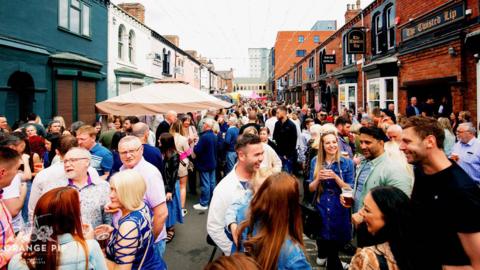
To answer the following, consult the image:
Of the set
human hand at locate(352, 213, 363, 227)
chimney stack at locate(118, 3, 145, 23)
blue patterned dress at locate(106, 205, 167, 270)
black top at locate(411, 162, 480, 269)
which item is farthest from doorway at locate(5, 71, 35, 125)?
chimney stack at locate(118, 3, 145, 23)

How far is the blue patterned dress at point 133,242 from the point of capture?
2.45 m

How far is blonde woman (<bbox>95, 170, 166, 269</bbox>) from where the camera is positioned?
8.07 feet

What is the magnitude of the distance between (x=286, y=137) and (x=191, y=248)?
3.94 metres

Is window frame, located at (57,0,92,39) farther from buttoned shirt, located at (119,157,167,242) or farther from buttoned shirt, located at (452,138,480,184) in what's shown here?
buttoned shirt, located at (452,138,480,184)

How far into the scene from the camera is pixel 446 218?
2.22 m

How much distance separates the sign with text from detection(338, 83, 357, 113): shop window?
6372 millimetres

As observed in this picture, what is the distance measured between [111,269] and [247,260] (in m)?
1.49

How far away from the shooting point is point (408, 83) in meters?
12.0

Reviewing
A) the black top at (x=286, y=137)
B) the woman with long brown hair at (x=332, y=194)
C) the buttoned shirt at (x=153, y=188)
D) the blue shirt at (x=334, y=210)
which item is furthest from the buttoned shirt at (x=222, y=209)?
the black top at (x=286, y=137)

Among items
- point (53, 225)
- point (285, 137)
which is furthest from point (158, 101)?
point (53, 225)

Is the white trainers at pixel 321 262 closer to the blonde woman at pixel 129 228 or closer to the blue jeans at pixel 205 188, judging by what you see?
the blonde woman at pixel 129 228

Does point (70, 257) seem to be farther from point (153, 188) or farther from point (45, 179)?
point (45, 179)

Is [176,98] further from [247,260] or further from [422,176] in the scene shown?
[247,260]

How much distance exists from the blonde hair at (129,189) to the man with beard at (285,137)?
592 cm
